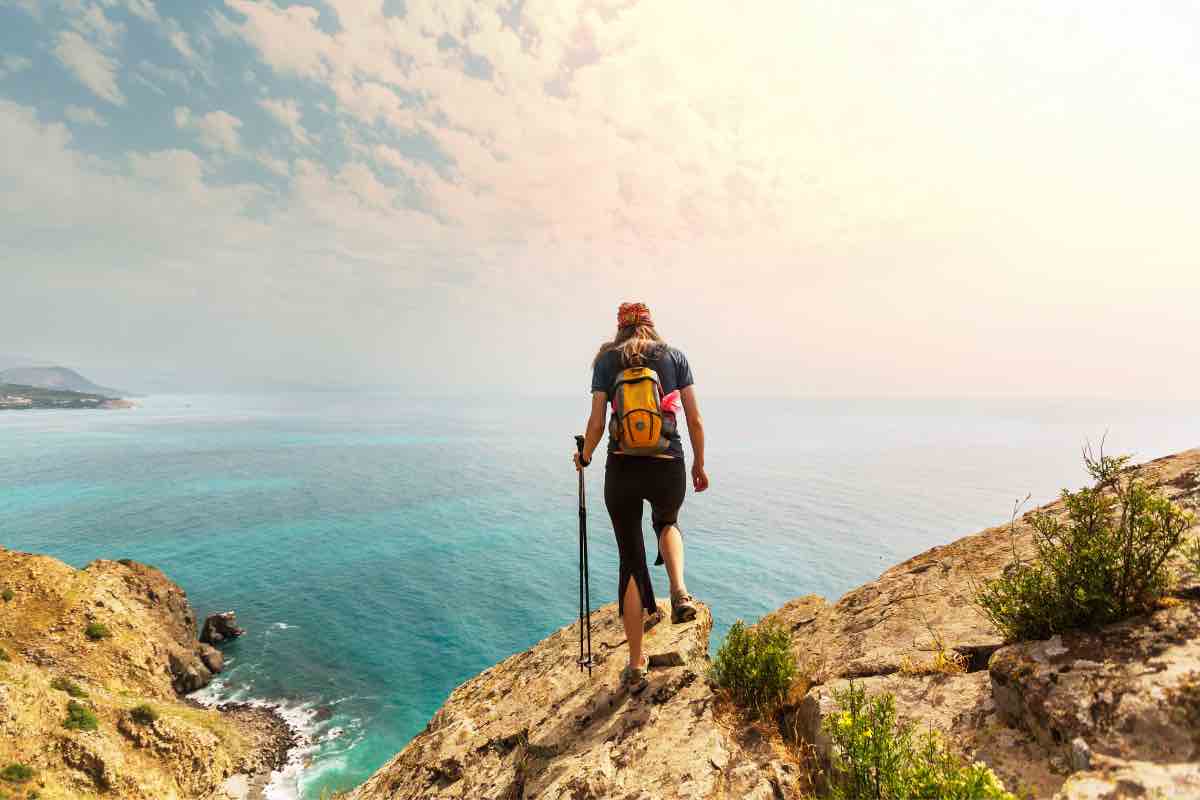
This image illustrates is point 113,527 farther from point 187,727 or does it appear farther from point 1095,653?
point 1095,653

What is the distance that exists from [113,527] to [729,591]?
93280mm

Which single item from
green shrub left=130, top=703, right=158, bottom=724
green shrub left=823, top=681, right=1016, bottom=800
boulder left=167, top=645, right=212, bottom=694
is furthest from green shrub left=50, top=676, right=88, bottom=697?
green shrub left=823, top=681, right=1016, bottom=800

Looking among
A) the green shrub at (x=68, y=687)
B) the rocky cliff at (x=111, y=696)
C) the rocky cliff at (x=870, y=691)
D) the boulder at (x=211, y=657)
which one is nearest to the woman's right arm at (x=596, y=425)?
the rocky cliff at (x=870, y=691)

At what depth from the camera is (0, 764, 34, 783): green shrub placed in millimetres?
21094

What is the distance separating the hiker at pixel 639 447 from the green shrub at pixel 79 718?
36.9m

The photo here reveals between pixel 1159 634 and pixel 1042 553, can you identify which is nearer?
pixel 1159 634

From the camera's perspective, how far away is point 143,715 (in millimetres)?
28906

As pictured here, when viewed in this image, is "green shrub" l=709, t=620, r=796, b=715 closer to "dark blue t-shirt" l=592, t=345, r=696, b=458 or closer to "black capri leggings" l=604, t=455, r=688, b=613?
"black capri leggings" l=604, t=455, r=688, b=613

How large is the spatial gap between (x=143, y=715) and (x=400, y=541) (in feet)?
148

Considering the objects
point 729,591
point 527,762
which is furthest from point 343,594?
point 527,762

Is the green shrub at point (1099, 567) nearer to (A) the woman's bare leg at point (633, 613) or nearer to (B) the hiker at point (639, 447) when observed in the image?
(B) the hiker at point (639, 447)

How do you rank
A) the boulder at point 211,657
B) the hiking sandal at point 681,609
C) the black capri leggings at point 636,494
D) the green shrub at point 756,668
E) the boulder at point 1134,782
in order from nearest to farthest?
1. the boulder at point 1134,782
2. the green shrub at point 756,668
3. the black capri leggings at point 636,494
4. the hiking sandal at point 681,609
5. the boulder at point 211,657

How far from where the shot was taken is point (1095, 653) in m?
3.62

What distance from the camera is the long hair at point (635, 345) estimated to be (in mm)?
5840
